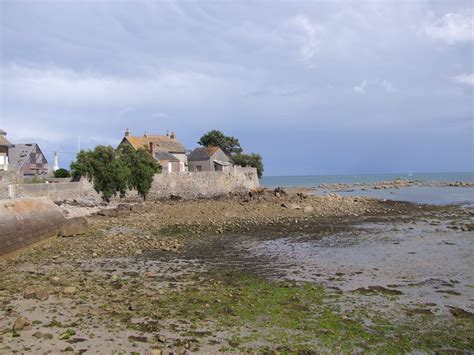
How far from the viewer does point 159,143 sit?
6494cm

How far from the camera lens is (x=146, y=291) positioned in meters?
12.2

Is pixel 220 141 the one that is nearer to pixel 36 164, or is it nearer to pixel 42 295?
pixel 36 164

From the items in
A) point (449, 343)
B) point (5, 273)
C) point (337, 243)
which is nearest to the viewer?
point (449, 343)

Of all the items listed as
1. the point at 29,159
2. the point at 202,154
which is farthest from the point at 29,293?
the point at 29,159

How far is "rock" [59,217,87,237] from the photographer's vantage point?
22.5 metres

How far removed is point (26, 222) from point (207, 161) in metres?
49.1

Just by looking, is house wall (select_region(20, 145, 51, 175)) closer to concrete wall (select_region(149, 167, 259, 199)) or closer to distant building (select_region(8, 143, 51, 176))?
distant building (select_region(8, 143, 51, 176))

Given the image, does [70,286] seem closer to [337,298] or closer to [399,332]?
[337,298]

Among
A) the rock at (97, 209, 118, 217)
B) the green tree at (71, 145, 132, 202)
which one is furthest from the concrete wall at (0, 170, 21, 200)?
the green tree at (71, 145, 132, 202)

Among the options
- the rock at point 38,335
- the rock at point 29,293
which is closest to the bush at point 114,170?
the rock at point 29,293

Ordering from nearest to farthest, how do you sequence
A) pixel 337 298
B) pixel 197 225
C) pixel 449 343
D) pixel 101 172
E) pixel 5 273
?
1. pixel 449 343
2. pixel 337 298
3. pixel 5 273
4. pixel 197 225
5. pixel 101 172

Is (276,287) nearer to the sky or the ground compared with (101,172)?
nearer to the ground

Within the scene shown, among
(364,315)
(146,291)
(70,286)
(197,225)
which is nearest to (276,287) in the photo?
(364,315)

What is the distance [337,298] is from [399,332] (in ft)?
8.73
